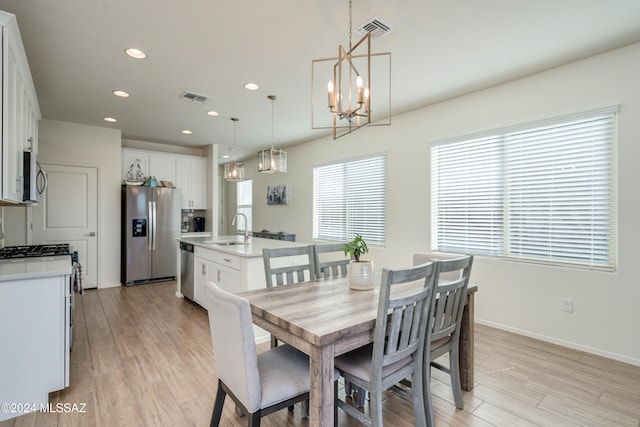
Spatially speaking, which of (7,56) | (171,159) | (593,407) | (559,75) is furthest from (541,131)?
(171,159)

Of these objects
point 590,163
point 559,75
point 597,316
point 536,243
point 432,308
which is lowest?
point 597,316

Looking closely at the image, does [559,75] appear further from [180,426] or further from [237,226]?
[237,226]

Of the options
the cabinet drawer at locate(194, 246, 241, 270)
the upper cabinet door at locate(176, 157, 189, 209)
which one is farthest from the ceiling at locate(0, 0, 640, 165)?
the upper cabinet door at locate(176, 157, 189, 209)

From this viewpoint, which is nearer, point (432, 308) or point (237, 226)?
point (432, 308)

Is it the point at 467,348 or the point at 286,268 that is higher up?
the point at 286,268

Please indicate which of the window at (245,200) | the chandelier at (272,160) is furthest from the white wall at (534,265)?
the window at (245,200)

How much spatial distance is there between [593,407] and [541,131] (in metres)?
2.40

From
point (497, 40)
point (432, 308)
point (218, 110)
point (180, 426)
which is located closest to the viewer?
point (432, 308)

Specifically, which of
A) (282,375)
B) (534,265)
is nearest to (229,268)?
(282,375)

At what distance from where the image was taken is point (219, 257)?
3.49 meters

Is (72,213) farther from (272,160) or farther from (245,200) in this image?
(245,200)

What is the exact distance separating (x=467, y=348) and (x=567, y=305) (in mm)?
1471

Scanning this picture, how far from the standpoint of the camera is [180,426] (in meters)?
1.82

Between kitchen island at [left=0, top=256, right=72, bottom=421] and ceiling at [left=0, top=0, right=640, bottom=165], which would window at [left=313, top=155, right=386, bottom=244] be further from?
kitchen island at [left=0, top=256, right=72, bottom=421]
